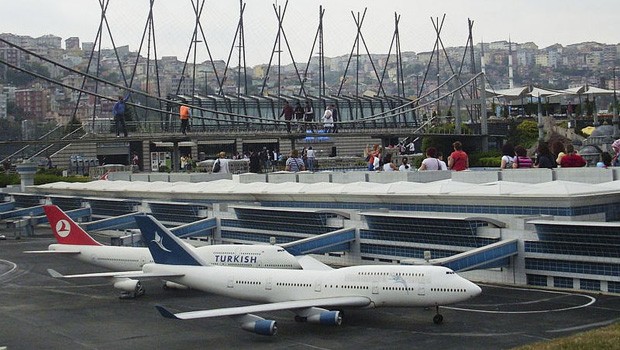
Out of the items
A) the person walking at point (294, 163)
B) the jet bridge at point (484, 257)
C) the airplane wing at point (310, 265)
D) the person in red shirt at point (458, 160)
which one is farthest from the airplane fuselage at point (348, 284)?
the person walking at point (294, 163)

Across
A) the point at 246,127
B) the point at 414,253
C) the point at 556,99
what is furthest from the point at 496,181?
the point at 556,99

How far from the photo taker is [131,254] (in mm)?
48375

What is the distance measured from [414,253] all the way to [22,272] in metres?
21.8

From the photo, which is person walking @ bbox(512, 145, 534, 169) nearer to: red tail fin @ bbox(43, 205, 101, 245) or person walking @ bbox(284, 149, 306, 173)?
person walking @ bbox(284, 149, 306, 173)

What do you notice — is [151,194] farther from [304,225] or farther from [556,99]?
[556,99]

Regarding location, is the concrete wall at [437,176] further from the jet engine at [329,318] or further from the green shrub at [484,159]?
the green shrub at [484,159]

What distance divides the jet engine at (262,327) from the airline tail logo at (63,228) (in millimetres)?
20033

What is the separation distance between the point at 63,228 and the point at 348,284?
67.6 ft

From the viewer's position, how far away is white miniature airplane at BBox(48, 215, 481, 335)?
34562 mm

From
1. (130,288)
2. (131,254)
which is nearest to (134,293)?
(130,288)

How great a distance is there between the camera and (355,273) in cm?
3653

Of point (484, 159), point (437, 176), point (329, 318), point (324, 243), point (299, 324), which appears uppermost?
point (437, 176)

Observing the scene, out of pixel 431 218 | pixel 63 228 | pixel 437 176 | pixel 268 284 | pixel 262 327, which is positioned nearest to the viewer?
pixel 262 327

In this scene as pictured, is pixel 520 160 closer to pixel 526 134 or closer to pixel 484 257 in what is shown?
pixel 484 257
